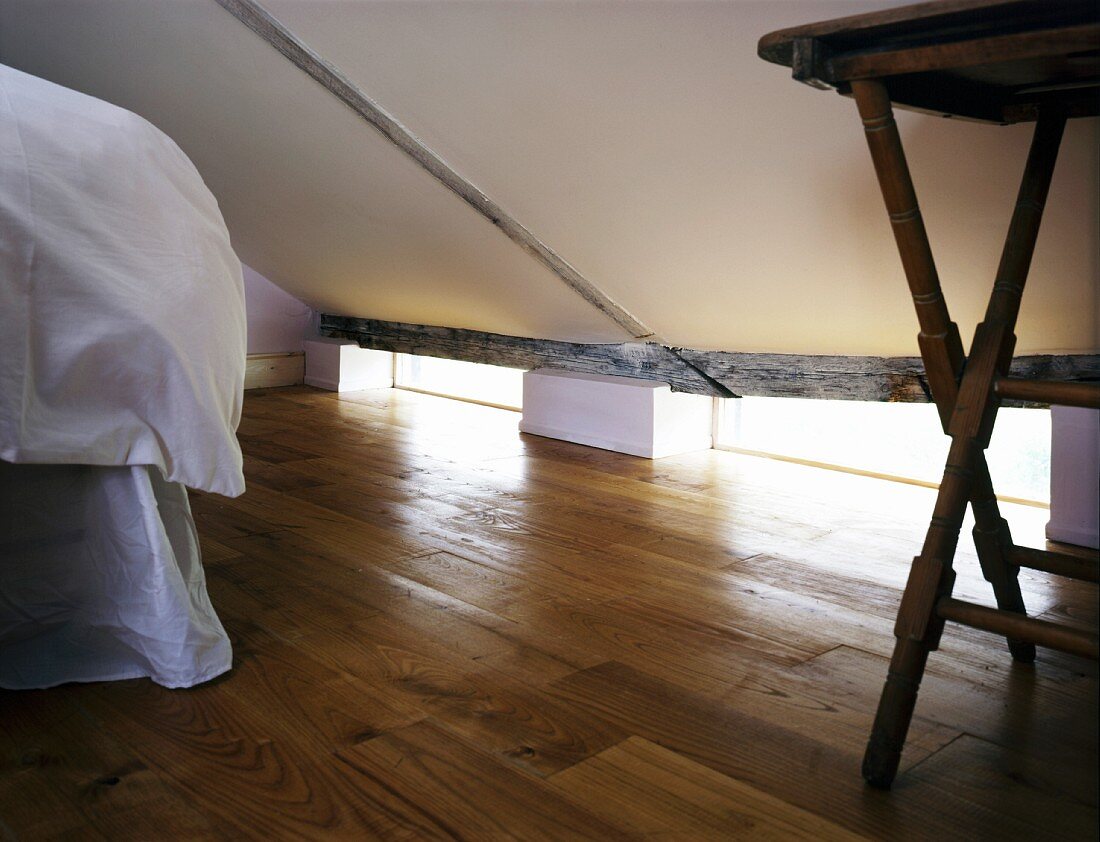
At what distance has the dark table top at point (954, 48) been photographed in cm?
93

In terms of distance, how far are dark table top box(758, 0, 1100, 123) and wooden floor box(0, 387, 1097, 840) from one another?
2.43ft

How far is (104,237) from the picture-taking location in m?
1.15

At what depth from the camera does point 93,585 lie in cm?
127

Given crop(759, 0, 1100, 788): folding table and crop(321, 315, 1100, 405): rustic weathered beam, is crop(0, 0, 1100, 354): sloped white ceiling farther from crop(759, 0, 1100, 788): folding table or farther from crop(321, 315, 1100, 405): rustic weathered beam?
crop(759, 0, 1100, 788): folding table

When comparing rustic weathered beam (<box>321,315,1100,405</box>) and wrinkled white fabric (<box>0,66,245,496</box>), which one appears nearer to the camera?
wrinkled white fabric (<box>0,66,245,496</box>)

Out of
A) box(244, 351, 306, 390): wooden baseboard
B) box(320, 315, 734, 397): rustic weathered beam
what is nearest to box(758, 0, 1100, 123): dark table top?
box(320, 315, 734, 397): rustic weathered beam

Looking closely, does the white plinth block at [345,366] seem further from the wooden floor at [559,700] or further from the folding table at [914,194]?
the folding table at [914,194]

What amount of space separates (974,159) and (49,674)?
1.60 meters

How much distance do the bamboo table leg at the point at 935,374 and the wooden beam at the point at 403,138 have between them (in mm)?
1463

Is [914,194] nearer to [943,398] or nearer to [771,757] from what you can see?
[943,398]

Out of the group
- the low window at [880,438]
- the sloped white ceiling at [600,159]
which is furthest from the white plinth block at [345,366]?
the low window at [880,438]

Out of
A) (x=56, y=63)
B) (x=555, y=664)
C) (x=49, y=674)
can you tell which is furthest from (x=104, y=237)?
(x=56, y=63)

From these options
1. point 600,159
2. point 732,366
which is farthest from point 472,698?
point 732,366

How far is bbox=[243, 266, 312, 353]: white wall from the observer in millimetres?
4047
